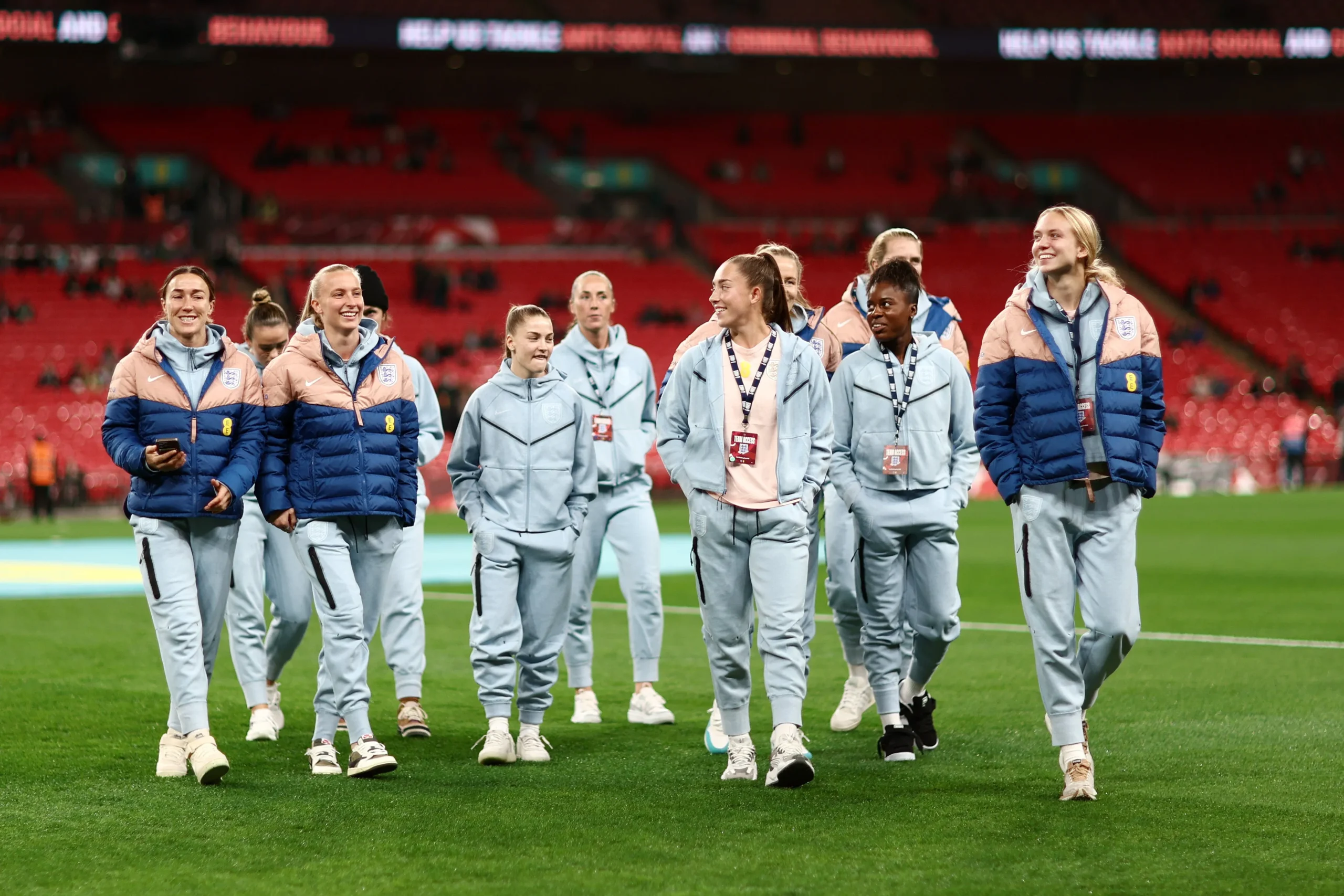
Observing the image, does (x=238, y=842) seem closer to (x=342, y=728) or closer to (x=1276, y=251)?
(x=342, y=728)

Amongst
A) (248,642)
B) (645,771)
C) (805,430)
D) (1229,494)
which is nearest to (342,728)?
(248,642)

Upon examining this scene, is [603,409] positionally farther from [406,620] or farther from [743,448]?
[743,448]

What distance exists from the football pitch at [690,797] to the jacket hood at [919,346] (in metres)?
1.90

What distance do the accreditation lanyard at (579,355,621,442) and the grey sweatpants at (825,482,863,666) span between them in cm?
130

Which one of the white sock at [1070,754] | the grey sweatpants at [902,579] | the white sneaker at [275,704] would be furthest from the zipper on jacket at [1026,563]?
the white sneaker at [275,704]

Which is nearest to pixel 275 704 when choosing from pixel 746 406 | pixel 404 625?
pixel 404 625

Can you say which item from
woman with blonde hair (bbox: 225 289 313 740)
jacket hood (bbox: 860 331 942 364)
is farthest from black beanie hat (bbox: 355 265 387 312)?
jacket hood (bbox: 860 331 942 364)

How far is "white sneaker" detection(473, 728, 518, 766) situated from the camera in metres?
7.27

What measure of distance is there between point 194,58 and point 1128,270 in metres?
26.3

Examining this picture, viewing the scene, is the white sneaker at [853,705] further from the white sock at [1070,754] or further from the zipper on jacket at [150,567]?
the zipper on jacket at [150,567]

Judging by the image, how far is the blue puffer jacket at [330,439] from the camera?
23.1ft

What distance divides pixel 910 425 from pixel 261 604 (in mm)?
3619

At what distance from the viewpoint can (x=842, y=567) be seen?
795cm

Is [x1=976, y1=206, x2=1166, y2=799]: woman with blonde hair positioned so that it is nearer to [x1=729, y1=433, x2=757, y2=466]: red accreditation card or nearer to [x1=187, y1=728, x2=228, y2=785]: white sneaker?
[x1=729, y1=433, x2=757, y2=466]: red accreditation card
